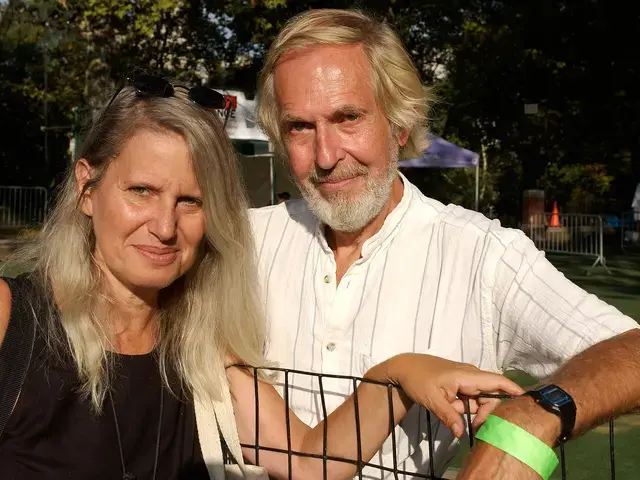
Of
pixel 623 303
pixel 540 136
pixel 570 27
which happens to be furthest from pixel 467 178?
pixel 623 303

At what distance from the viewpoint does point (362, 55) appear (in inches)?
104

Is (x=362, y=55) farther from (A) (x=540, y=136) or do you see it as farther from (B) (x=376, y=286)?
(A) (x=540, y=136)

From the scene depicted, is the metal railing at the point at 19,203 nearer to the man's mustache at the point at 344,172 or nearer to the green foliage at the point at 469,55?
the green foliage at the point at 469,55

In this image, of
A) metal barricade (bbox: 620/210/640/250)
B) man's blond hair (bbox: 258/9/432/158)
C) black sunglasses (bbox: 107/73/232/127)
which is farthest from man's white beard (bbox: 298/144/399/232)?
metal barricade (bbox: 620/210/640/250)

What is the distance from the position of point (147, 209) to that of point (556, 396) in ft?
4.21

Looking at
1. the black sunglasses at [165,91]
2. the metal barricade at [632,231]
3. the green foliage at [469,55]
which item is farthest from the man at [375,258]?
the metal barricade at [632,231]

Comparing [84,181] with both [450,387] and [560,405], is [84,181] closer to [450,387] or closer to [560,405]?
[450,387]

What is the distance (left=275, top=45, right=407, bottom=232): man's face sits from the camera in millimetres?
2592

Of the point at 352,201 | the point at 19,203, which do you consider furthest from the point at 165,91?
the point at 19,203

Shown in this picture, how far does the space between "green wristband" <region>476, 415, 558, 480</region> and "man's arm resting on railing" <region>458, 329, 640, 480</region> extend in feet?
0.04

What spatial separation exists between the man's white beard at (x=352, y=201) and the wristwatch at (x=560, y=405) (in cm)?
105

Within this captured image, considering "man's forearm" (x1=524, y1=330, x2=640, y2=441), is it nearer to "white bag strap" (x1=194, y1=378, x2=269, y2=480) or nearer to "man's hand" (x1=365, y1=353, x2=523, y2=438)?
"man's hand" (x1=365, y1=353, x2=523, y2=438)

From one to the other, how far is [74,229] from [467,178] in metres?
46.9

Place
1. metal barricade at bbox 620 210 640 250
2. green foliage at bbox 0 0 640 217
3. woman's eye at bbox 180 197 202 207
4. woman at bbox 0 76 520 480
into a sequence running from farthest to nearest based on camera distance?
metal barricade at bbox 620 210 640 250
green foliage at bbox 0 0 640 217
woman's eye at bbox 180 197 202 207
woman at bbox 0 76 520 480
